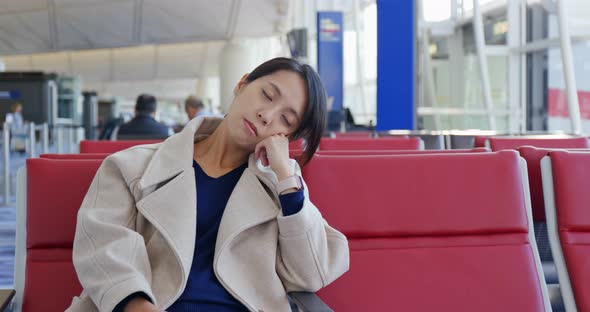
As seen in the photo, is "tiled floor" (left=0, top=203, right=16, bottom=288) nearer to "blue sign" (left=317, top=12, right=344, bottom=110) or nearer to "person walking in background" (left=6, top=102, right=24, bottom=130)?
"person walking in background" (left=6, top=102, right=24, bottom=130)

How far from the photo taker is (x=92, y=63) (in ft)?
143

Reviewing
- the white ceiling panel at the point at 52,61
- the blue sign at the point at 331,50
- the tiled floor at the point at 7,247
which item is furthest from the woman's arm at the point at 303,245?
the white ceiling panel at the point at 52,61

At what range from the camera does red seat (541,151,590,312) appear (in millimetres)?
2201

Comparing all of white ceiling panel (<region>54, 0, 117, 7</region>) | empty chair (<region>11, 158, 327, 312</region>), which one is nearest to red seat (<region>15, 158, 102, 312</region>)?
empty chair (<region>11, 158, 327, 312</region>)

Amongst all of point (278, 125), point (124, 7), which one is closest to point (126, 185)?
point (278, 125)

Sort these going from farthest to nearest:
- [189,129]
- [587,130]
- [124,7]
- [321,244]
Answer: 1. [124,7]
2. [587,130]
3. [189,129]
4. [321,244]

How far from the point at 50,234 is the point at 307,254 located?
2.42 feet

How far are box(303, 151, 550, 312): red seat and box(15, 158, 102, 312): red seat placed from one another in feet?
2.27

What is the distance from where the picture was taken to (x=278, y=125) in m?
2.07

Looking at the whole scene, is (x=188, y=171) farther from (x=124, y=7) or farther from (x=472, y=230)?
(x=124, y=7)

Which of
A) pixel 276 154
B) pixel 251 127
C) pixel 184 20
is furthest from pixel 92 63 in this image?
pixel 276 154

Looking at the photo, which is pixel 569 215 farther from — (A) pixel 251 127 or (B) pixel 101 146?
(B) pixel 101 146

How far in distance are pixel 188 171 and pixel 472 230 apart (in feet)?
2.85

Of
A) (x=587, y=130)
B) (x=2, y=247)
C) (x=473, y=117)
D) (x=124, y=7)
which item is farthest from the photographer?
(x=124, y=7)
